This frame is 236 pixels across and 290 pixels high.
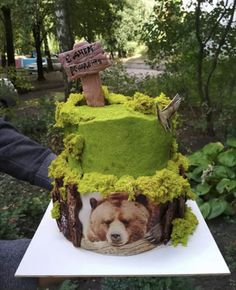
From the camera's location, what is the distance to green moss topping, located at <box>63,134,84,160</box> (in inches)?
46.6

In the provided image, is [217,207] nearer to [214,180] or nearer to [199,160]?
[214,180]

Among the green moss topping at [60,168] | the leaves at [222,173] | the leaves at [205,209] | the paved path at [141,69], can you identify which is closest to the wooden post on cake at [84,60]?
the green moss topping at [60,168]

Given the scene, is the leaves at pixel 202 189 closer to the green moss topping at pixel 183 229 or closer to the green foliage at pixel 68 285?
the green foliage at pixel 68 285

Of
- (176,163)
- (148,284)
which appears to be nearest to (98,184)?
(176,163)

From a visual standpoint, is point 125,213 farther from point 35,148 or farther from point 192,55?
point 192,55

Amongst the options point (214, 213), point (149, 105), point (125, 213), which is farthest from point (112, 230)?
point (214, 213)

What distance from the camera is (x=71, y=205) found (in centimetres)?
121

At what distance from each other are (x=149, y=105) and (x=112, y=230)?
0.35 metres

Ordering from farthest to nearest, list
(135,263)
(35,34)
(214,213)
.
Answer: (35,34) → (214,213) → (135,263)

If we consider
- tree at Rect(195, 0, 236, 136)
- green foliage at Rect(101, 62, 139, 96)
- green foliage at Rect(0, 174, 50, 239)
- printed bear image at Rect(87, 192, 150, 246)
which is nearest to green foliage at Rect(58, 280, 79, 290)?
green foliage at Rect(0, 174, 50, 239)

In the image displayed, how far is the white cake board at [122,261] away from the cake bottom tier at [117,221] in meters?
0.02

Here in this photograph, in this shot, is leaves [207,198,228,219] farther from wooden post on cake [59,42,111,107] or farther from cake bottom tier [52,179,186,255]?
wooden post on cake [59,42,111,107]

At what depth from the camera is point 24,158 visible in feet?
4.91

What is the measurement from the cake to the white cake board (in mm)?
29
